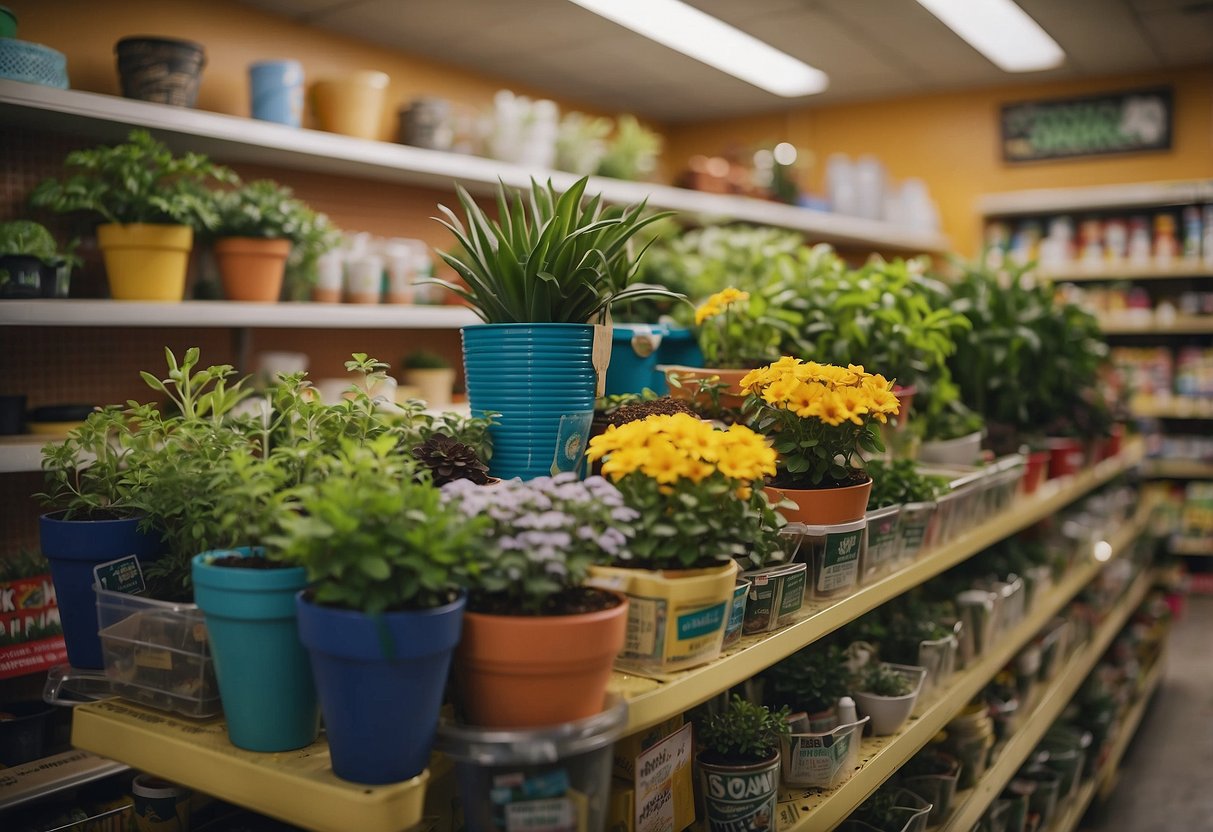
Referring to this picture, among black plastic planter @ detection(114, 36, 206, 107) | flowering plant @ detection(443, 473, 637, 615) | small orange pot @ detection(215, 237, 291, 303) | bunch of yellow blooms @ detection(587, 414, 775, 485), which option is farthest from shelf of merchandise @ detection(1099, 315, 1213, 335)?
flowering plant @ detection(443, 473, 637, 615)

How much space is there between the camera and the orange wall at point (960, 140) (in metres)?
6.27

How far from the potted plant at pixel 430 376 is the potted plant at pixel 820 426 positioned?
250 centimetres

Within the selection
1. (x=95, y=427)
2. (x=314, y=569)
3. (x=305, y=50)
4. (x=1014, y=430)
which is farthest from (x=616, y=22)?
(x=314, y=569)

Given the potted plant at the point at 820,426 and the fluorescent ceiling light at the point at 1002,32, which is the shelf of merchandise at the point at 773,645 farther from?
the fluorescent ceiling light at the point at 1002,32

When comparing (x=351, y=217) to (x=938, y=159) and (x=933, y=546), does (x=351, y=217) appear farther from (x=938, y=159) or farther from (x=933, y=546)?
(x=938, y=159)

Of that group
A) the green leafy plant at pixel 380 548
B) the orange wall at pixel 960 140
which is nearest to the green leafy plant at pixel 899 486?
the green leafy plant at pixel 380 548

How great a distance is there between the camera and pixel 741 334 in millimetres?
2129

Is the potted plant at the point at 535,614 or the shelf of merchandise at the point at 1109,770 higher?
the potted plant at the point at 535,614

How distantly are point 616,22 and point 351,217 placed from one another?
155 centimetres

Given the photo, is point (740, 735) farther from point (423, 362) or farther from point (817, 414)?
point (423, 362)

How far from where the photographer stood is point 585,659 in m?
1.11

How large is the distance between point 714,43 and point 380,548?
4779 mm

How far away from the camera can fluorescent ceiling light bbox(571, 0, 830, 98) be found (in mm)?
4578

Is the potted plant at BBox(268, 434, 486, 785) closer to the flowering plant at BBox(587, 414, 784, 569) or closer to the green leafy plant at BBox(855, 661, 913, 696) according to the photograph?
the flowering plant at BBox(587, 414, 784, 569)
